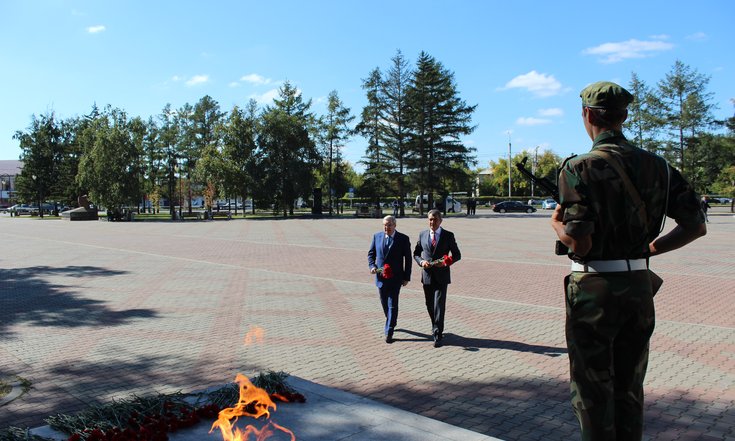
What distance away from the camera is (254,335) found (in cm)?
767

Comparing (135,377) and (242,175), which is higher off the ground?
(242,175)

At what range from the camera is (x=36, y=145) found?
198 feet

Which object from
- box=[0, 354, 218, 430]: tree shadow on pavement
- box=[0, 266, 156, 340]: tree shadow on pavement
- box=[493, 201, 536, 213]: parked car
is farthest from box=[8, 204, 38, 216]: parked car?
box=[0, 354, 218, 430]: tree shadow on pavement

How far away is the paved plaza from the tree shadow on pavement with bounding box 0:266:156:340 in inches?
1.9

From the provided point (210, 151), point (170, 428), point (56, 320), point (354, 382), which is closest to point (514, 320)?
point (354, 382)

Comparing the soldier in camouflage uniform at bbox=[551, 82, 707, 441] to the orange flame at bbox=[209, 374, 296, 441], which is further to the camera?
the orange flame at bbox=[209, 374, 296, 441]

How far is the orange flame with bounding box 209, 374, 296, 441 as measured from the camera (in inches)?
152

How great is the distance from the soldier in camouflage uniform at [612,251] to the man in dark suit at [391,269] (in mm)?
4634

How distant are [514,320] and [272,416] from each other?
200 inches

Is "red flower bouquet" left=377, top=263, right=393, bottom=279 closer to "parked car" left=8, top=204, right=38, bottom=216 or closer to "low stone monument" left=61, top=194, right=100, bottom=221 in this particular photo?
"low stone monument" left=61, top=194, right=100, bottom=221

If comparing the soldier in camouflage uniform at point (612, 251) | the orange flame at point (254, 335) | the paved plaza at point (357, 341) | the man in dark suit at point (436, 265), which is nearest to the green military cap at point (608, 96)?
the soldier in camouflage uniform at point (612, 251)

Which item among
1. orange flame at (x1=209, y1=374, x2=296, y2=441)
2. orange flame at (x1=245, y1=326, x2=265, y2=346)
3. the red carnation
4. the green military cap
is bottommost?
orange flame at (x1=245, y1=326, x2=265, y2=346)

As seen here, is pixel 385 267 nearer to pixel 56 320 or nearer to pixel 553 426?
pixel 553 426

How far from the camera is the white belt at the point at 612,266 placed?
254 centimetres
